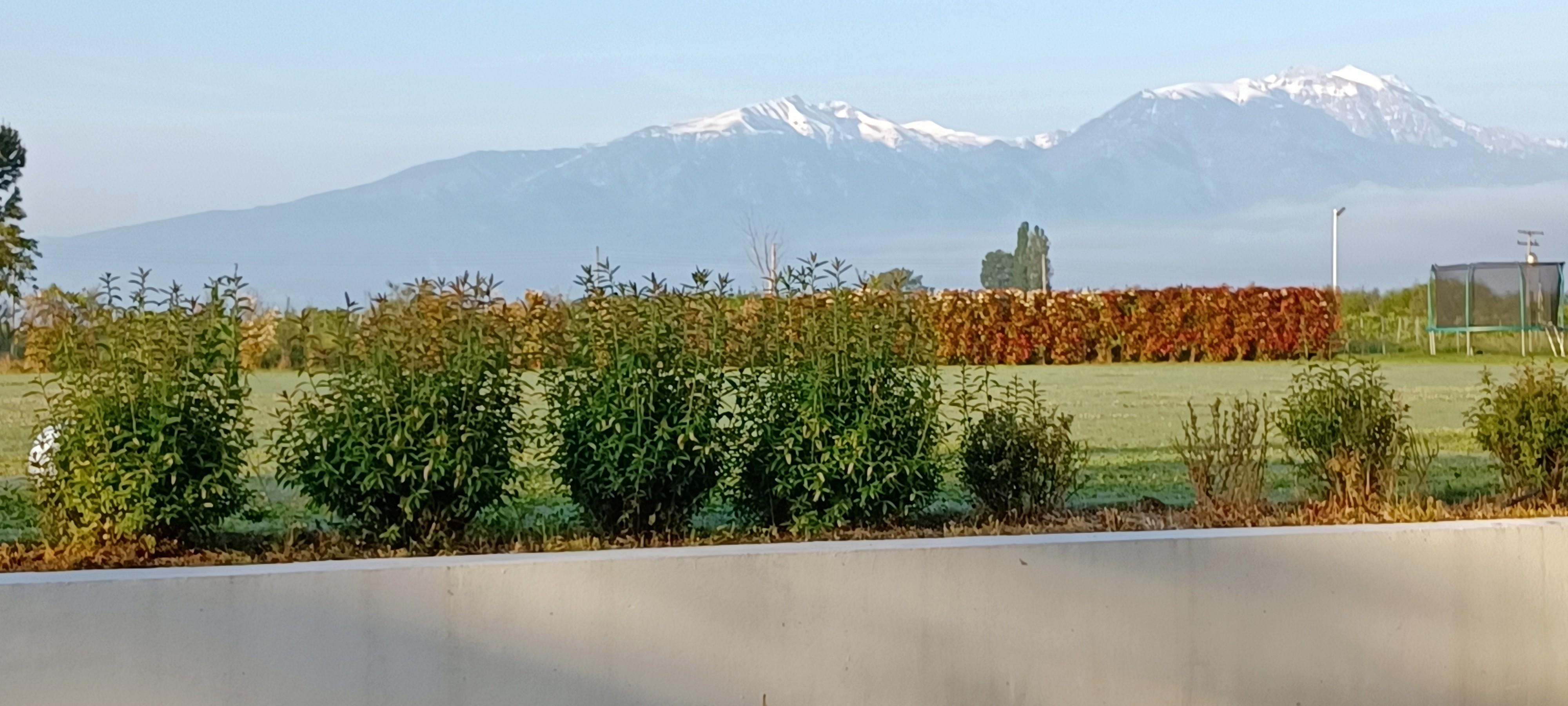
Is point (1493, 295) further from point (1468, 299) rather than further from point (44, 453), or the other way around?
point (44, 453)

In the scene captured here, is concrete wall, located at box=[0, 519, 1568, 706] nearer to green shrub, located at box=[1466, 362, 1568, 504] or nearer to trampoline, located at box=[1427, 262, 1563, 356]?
green shrub, located at box=[1466, 362, 1568, 504]

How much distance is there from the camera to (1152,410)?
1373 cm

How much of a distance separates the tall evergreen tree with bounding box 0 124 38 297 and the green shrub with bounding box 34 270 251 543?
15.3 feet

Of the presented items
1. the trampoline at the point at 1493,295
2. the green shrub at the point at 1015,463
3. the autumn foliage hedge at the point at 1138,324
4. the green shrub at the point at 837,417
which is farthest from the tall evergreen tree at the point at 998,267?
the green shrub at the point at 837,417

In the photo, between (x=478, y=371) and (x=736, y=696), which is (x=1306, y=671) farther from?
(x=478, y=371)

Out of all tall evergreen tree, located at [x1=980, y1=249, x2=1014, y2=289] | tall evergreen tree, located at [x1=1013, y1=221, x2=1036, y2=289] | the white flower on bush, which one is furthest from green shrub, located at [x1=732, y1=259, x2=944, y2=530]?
tall evergreen tree, located at [x1=980, y1=249, x2=1014, y2=289]

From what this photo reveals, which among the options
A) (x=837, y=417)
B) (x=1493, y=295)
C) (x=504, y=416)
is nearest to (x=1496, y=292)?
(x=1493, y=295)

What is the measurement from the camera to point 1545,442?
6.18 meters

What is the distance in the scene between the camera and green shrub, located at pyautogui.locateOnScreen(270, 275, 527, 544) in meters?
4.70

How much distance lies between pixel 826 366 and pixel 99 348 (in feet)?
7.61

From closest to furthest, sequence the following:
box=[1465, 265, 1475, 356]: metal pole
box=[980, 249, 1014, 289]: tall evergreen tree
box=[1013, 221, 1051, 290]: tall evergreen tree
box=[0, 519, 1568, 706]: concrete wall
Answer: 1. box=[0, 519, 1568, 706]: concrete wall
2. box=[1465, 265, 1475, 356]: metal pole
3. box=[1013, 221, 1051, 290]: tall evergreen tree
4. box=[980, 249, 1014, 289]: tall evergreen tree

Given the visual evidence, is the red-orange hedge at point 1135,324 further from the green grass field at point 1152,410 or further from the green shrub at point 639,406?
the green shrub at point 639,406

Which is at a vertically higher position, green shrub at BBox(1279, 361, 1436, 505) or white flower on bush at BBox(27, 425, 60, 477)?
white flower on bush at BBox(27, 425, 60, 477)

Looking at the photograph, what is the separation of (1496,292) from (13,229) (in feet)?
83.5
